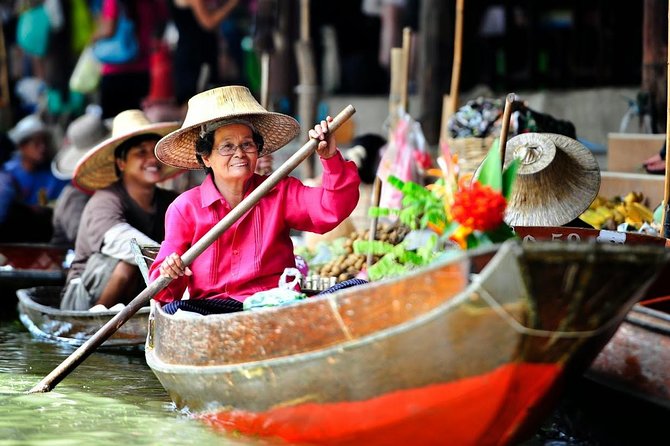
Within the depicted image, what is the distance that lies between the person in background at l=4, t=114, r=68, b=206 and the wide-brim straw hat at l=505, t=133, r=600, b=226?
16.3 feet

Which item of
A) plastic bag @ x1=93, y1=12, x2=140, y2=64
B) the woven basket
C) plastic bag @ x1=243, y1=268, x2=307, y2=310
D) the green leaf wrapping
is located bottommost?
plastic bag @ x1=243, y1=268, x2=307, y2=310

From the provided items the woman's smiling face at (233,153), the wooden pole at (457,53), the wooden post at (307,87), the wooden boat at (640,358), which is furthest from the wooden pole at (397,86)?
the wooden boat at (640,358)

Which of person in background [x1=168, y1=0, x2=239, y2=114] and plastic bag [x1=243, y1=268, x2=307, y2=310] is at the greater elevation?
person in background [x1=168, y1=0, x2=239, y2=114]

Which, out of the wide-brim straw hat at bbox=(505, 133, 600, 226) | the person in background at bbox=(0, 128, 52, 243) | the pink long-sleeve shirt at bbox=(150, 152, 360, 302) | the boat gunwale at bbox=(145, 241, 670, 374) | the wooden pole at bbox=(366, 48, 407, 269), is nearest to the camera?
the boat gunwale at bbox=(145, 241, 670, 374)

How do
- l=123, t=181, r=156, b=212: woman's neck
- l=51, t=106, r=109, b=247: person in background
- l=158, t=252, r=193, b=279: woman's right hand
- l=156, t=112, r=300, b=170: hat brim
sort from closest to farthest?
1. l=158, t=252, r=193, b=279: woman's right hand
2. l=156, t=112, r=300, b=170: hat brim
3. l=123, t=181, r=156, b=212: woman's neck
4. l=51, t=106, r=109, b=247: person in background

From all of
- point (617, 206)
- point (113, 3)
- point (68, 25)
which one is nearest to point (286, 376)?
point (617, 206)

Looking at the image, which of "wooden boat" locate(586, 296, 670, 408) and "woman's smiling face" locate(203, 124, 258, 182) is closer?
"wooden boat" locate(586, 296, 670, 408)

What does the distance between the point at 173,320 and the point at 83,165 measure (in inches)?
89.5

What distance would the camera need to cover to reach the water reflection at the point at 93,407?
4.28m

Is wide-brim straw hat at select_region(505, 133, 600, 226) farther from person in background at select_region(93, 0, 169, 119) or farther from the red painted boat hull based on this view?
person in background at select_region(93, 0, 169, 119)

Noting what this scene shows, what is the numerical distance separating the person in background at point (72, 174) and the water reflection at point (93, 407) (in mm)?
1431

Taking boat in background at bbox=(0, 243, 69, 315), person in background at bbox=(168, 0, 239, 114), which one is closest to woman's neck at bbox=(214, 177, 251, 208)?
boat in background at bbox=(0, 243, 69, 315)

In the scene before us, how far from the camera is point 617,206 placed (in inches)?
251

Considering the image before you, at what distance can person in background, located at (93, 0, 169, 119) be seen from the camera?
9.67 metres
